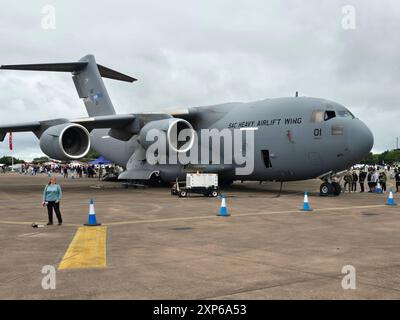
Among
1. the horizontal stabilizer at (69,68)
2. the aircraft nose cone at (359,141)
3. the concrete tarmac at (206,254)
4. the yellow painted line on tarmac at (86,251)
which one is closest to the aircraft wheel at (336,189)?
the aircraft nose cone at (359,141)

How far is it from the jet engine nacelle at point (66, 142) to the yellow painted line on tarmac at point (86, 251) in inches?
465

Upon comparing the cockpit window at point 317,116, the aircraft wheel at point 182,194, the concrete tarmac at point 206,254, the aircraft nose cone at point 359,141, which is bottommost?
the concrete tarmac at point 206,254

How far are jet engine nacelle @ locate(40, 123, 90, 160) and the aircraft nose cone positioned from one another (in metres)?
11.9

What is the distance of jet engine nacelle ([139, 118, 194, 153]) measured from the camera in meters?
22.4

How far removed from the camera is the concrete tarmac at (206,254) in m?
5.61

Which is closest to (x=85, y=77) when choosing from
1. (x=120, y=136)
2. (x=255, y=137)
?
(x=120, y=136)

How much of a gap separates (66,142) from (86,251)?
607 inches

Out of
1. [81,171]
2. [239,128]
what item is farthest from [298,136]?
[81,171]

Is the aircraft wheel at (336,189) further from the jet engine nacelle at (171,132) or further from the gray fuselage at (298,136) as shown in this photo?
the jet engine nacelle at (171,132)

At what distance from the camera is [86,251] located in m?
8.09

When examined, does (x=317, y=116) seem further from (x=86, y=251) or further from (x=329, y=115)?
(x=86, y=251)

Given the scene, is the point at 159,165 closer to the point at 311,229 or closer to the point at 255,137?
the point at 255,137
